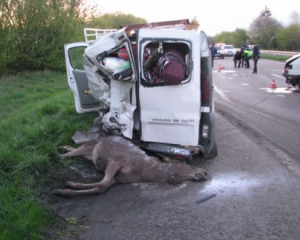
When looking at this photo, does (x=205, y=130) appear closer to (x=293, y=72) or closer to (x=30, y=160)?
(x=30, y=160)

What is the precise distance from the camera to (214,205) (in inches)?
173

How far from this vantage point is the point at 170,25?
6801 millimetres

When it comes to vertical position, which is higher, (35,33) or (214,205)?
(35,33)

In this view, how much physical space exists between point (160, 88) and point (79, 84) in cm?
271

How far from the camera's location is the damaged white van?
540 cm

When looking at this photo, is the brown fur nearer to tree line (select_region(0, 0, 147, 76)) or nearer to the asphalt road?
the asphalt road

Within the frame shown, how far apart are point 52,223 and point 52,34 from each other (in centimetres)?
1647

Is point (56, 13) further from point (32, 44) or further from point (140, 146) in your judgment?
point (140, 146)

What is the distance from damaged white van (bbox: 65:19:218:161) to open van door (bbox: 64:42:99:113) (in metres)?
1.82

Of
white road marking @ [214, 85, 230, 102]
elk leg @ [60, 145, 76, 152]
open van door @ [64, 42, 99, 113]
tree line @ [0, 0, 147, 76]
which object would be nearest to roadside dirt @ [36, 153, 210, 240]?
elk leg @ [60, 145, 76, 152]

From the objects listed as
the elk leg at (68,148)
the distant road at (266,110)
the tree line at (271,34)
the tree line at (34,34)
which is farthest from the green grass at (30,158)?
the tree line at (271,34)

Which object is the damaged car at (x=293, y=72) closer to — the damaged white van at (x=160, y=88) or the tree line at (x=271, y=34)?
the damaged white van at (x=160, y=88)

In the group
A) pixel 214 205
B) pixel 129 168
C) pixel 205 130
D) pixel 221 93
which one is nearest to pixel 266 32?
pixel 221 93

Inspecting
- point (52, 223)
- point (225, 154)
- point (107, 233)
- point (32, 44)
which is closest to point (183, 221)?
point (107, 233)
